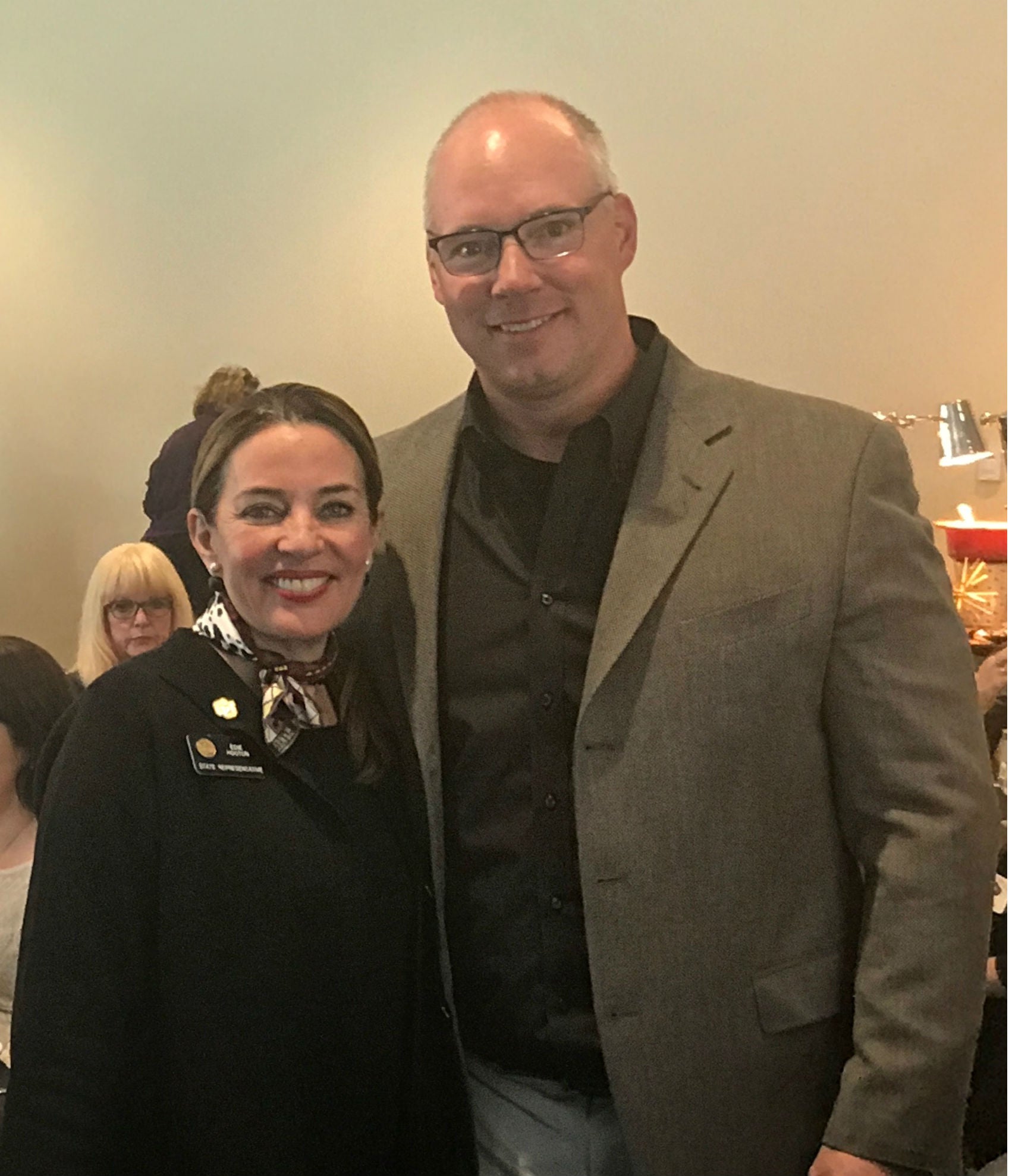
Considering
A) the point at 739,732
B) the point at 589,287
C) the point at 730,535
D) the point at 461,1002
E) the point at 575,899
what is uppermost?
the point at 589,287

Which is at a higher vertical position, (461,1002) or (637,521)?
(637,521)

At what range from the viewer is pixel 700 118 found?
1.52 metres

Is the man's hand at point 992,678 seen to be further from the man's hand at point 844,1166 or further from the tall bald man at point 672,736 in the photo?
the man's hand at point 844,1166

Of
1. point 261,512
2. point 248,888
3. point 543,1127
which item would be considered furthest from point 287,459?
point 543,1127

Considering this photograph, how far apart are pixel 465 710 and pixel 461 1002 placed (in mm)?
317

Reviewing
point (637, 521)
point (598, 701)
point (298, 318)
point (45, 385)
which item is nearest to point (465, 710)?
point (598, 701)

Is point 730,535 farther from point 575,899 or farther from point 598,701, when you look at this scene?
point 575,899

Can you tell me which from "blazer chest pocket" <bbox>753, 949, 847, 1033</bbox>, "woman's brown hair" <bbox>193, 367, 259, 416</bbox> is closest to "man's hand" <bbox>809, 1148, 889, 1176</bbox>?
"blazer chest pocket" <bbox>753, 949, 847, 1033</bbox>

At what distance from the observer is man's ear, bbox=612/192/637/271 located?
118 cm

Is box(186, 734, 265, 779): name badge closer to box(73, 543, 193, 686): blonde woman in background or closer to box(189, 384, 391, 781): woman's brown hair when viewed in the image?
box(189, 384, 391, 781): woman's brown hair

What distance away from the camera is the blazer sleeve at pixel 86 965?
3.40 feet

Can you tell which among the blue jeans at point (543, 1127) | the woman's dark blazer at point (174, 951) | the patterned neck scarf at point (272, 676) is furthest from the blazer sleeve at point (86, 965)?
the blue jeans at point (543, 1127)

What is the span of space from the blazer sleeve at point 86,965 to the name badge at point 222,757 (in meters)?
0.05

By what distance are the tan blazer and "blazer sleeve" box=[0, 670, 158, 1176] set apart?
1.35 feet
